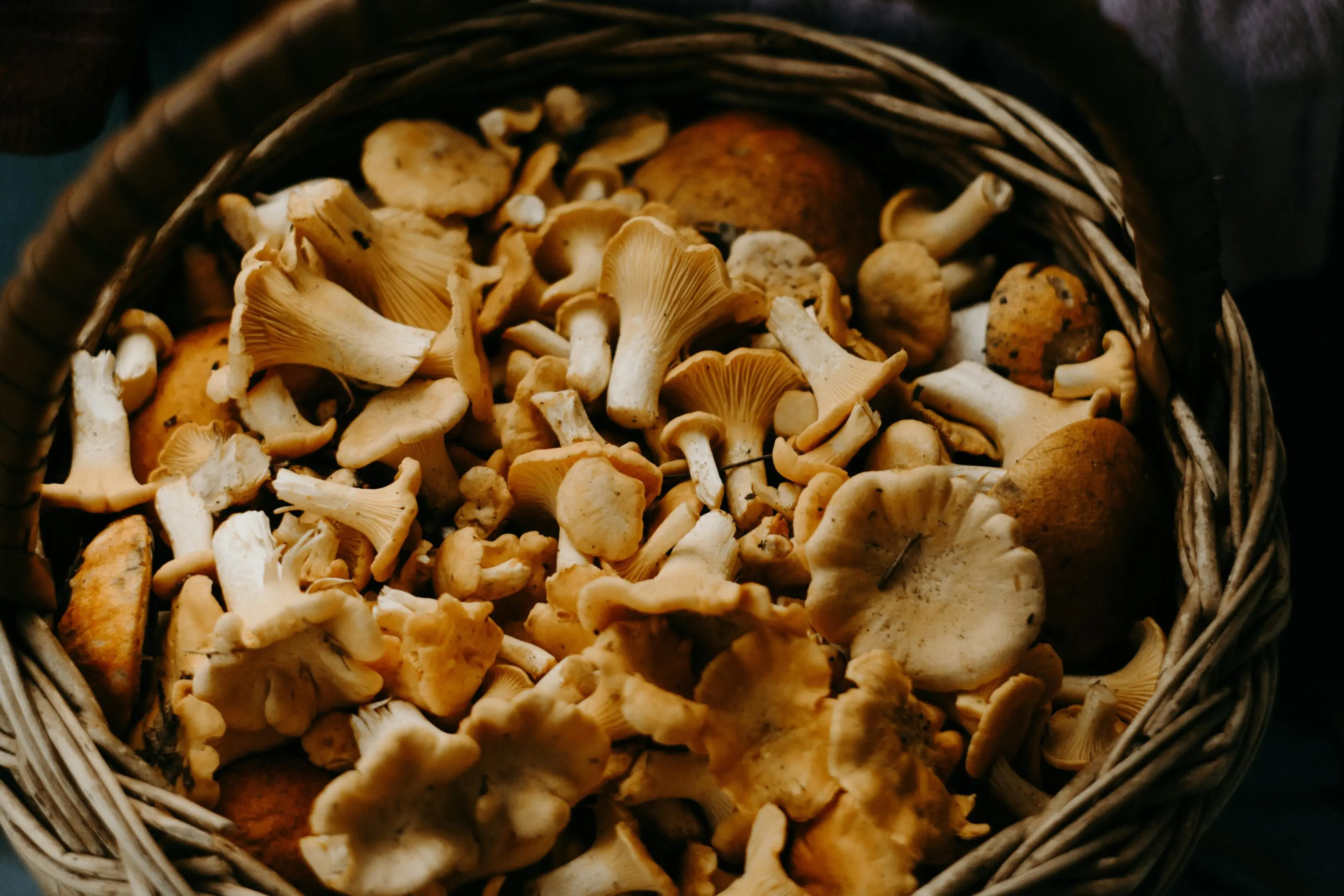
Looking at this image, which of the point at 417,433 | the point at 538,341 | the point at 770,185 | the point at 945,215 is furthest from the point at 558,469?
the point at 945,215

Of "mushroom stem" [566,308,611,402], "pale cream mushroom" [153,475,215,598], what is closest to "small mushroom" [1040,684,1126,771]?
"mushroom stem" [566,308,611,402]

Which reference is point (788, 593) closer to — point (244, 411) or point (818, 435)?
point (818, 435)

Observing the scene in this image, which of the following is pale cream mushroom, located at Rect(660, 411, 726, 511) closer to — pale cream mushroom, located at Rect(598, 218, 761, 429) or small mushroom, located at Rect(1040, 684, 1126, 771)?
pale cream mushroom, located at Rect(598, 218, 761, 429)

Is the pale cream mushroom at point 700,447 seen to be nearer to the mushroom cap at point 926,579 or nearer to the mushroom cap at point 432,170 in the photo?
the mushroom cap at point 926,579

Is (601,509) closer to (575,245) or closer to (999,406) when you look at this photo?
(575,245)

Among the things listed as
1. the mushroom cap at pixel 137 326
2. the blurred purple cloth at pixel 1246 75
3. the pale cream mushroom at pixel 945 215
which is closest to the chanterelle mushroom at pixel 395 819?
the mushroom cap at pixel 137 326

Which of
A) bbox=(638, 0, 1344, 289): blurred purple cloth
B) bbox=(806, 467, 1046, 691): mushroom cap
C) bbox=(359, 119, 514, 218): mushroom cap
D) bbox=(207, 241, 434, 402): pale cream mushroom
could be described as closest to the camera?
bbox=(806, 467, 1046, 691): mushroom cap
